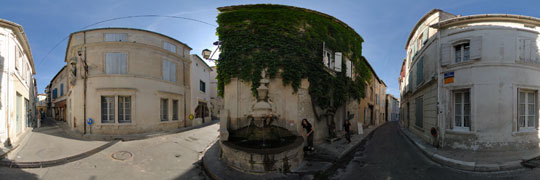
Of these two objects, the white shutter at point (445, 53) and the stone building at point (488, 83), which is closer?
the stone building at point (488, 83)

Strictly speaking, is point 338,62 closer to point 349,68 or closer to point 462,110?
point 349,68

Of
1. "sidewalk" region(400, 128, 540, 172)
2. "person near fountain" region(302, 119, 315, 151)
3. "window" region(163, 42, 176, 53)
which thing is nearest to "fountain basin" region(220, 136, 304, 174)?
"person near fountain" region(302, 119, 315, 151)

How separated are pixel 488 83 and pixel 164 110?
16707 mm

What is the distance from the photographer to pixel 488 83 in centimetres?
723

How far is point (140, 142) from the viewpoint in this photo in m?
9.65

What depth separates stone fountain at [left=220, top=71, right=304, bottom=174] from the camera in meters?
5.64

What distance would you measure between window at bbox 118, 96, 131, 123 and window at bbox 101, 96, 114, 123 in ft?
1.29

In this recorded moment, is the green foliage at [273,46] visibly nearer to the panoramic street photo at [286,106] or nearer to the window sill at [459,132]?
the panoramic street photo at [286,106]

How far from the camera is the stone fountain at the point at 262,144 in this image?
5641mm

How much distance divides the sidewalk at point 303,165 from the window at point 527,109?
6.44m

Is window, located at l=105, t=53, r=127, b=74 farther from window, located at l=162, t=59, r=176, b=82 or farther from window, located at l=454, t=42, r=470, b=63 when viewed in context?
window, located at l=454, t=42, r=470, b=63

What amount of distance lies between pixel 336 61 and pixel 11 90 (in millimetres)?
15072

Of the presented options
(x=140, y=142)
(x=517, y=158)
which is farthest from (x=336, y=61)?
(x=140, y=142)

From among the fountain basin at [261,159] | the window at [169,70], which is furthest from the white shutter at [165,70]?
the fountain basin at [261,159]
